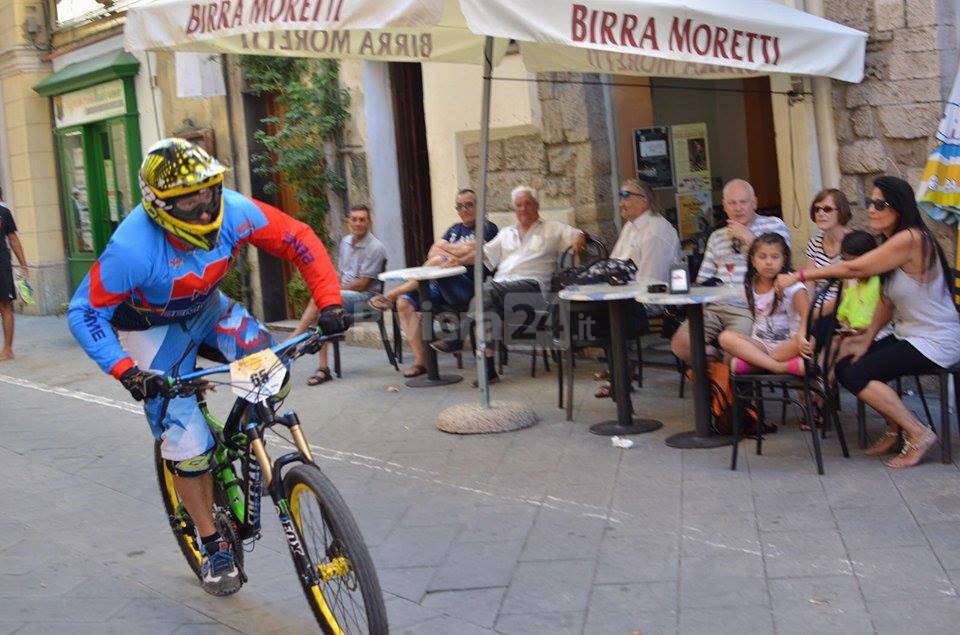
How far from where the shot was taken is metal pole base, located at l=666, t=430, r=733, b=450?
702 cm

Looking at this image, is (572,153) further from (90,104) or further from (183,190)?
(90,104)

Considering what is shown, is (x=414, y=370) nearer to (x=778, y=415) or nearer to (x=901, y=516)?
(x=778, y=415)

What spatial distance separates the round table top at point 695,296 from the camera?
6773mm

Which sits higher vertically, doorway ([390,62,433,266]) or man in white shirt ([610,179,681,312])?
doorway ([390,62,433,266])

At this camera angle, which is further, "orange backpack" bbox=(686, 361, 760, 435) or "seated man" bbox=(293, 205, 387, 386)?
"seated man" bbox=(293, 205, 387, 386)

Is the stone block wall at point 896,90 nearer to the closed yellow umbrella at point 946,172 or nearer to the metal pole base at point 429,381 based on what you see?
the closed yellow umbrella at point 946,172

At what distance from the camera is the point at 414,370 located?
9820mm

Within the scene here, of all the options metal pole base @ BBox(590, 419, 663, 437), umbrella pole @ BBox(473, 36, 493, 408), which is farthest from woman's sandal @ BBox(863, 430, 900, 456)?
umbrella pole @ BBox(473, 36, 493, 408)

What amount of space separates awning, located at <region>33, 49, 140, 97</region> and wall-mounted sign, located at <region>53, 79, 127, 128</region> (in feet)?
0.28

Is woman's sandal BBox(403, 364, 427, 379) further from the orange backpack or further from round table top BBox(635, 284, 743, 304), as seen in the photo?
the orange backpack

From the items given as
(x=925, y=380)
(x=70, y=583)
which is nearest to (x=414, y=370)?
(x=925, y=380)

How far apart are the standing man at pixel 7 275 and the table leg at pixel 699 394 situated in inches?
316

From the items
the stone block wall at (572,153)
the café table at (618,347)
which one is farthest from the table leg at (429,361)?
the café table at (618,347)

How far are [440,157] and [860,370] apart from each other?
5607 millimetres
